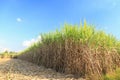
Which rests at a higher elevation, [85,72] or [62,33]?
[62,33]

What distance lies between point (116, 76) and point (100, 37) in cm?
185

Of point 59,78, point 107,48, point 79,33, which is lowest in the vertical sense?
point 59,78

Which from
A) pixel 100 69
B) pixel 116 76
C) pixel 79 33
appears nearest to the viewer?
pixel 116 76

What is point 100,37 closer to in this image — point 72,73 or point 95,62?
point 95,62

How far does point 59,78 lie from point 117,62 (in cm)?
174

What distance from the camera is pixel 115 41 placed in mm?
6109

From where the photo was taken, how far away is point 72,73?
4.89m

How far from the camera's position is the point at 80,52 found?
4.87 metres

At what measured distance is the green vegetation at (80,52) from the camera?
4785 millimetres

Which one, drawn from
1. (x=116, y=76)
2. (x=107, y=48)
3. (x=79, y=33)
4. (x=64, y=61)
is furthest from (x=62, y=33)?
(x=116, y=76)

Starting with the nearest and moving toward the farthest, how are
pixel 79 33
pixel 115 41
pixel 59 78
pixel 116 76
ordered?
1. pixel 116 76
2. pixel 59 78
3. pixel 79 33
4. pixel 115 41

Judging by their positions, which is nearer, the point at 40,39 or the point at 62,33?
the point at 62,33

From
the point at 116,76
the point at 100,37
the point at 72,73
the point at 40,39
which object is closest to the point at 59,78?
the point at 72,73

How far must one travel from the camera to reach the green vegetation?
479cm
